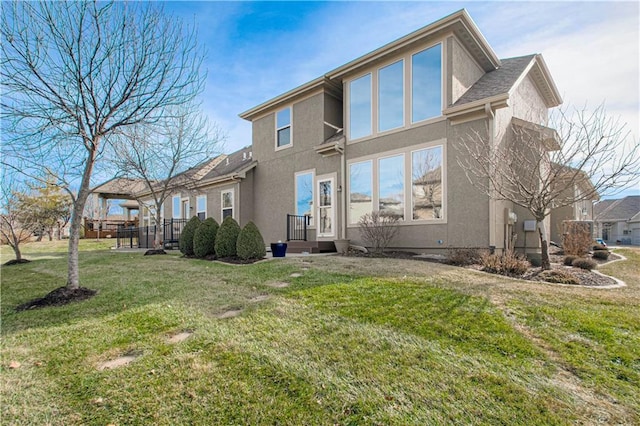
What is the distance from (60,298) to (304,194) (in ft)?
27.6

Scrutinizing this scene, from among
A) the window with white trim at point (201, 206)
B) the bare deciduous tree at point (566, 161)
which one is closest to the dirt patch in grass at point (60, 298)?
the bare deciduous tree at point (566, 161)

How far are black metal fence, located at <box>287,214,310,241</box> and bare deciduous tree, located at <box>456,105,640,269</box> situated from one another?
20.1 ft

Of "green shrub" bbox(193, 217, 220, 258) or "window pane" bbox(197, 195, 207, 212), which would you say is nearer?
"green shrub" bbox(193, 217, 220, 258)

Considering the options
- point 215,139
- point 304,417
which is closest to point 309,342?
point 304,417

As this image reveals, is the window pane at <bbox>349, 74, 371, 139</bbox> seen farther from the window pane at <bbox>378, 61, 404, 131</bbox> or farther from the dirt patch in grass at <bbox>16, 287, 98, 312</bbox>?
the dirt patch in grass at <bbox>16, 287, 98, 312</bbox>

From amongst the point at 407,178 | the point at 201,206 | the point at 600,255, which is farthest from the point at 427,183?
the point at 201,206

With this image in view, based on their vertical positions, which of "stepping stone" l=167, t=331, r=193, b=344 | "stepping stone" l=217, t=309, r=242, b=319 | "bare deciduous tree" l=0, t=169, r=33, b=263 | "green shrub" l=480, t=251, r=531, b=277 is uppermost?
"bare deciduous tree" l=0, t=169, r=33, b=263

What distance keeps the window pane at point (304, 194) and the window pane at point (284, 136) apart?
1728 mm

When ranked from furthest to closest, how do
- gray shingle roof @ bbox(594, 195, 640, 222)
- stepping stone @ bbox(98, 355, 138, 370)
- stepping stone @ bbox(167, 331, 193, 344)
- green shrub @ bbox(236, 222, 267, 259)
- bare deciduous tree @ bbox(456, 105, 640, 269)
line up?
gray shingle roof @ bbox(594, 195, 640, 222) < green shrub @ bbox(236, 222, 267, 259) < bare deciduous tree @ bbox(456, 105, 640, 269) < stepping stone @ bbox(167, 331, 193, 344) < stepping stone @ bbox(98, 355, 138, 370)

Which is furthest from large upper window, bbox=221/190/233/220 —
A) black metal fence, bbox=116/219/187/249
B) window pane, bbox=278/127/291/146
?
window pane, bbox=278/127/291/146

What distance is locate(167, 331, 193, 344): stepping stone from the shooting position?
3410 mm

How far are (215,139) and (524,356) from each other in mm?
13403

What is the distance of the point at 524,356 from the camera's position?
298 centimetres

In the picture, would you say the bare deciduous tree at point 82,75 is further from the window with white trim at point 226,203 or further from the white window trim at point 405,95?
the window with white trim at point 226,203
